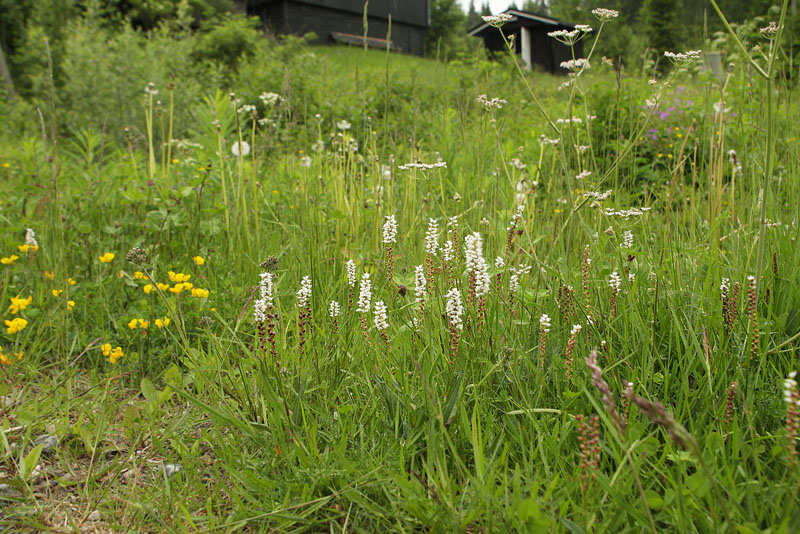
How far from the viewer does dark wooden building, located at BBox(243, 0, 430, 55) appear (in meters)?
26.3

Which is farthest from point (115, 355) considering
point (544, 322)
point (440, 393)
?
point (544, 322)

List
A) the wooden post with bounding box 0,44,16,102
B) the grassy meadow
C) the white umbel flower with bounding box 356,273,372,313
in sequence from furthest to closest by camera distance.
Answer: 1. the wooden post with bounding box 0,44,16,102
2. the white umbel flower with bounding box 356,273,372,313
3. the grassy meadow

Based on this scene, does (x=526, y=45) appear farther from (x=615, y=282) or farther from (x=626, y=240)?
(x=615, y=282)

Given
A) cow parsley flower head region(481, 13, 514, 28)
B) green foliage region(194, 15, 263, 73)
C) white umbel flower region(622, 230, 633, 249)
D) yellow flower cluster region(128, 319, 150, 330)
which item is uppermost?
green foliage region(194, 15, 263, 73)

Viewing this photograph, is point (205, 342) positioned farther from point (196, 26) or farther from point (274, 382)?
point (196, 26)

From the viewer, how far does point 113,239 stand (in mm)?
2887

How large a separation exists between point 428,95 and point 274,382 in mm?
7274

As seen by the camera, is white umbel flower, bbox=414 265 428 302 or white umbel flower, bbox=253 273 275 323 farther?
white umbel flower, bbox=414 265 428 302

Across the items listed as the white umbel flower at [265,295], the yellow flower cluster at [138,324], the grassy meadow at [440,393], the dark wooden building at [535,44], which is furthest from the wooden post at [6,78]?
the dark wooden building at [535,44]

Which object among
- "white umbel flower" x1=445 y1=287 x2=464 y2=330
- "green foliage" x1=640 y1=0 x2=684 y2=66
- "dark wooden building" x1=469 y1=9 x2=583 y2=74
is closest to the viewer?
"white umbel flower" x1=445 y1=287 x2=464 y2=330

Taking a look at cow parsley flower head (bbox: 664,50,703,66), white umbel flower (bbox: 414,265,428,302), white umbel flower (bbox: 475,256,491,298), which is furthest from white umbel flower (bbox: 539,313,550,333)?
cow parsley flower head (bbox: 664,50,703,66)

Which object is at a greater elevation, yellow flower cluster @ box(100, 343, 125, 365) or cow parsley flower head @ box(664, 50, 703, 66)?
cow parsley flower head @ box(664, 50, 703, 66)

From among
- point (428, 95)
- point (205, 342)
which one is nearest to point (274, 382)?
point (205, 342)

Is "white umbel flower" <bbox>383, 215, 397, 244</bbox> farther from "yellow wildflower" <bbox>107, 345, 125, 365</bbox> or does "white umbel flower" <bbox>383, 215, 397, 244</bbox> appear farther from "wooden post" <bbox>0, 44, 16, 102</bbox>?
"wooden post" <bbox>0, 44, 16, 102</bbox>
